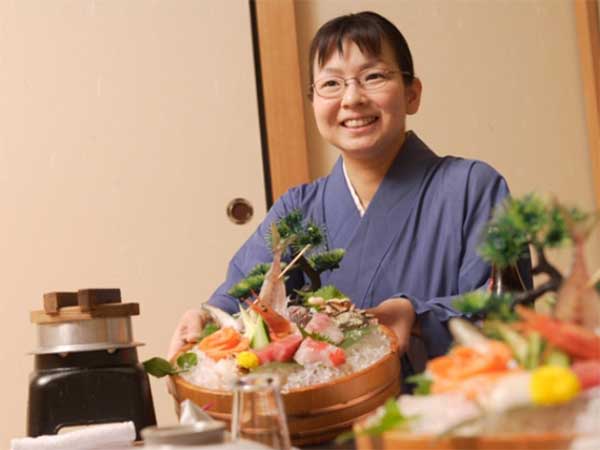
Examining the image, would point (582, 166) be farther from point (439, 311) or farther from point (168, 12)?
point (439, 311)

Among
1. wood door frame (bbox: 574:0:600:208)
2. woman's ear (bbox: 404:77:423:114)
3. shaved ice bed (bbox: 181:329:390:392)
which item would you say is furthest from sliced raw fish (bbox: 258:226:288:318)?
wood door frame (bbox: 574:0:600:208)

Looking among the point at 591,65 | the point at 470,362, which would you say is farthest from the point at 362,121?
the point at 591,65

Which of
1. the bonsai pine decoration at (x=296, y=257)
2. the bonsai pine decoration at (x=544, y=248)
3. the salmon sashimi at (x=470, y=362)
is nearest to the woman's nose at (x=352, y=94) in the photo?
the bonsai pine decoration at (x=296, y=257)

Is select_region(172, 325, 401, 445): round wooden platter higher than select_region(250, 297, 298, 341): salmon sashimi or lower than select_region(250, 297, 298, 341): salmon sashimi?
lower

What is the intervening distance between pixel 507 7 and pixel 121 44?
4.27 ft

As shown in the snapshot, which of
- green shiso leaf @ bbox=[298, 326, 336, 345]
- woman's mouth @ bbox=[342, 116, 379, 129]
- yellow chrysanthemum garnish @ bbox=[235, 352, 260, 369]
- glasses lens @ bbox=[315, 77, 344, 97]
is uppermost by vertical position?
glasses lens @ bbox=[315, 77, 344, 97]

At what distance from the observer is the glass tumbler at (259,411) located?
894mm

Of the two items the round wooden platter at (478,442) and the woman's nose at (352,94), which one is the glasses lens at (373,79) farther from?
the round wooden platter at (478,442)

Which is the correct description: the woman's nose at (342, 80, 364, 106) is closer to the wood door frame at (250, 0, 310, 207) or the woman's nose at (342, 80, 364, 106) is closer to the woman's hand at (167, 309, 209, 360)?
the woman's hand at (167, 309, 209, 360)

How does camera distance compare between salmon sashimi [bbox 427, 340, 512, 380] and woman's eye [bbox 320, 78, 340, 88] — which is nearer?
salmon sashimi [bbox 427, 340, 512, 380]

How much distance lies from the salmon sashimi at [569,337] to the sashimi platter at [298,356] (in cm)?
49

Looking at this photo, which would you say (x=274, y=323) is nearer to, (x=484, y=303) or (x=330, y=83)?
(x=484, y=303)

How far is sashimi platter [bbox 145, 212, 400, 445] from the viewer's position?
46.7 inches

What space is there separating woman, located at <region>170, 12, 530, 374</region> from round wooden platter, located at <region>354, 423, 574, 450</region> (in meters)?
1.19
